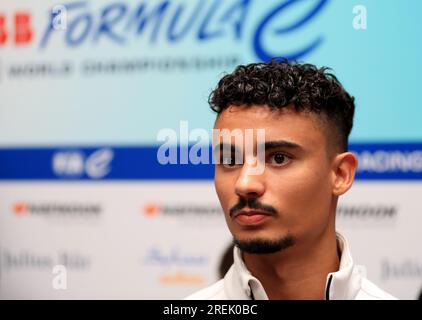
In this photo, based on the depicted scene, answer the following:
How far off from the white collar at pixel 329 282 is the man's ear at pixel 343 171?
11cm

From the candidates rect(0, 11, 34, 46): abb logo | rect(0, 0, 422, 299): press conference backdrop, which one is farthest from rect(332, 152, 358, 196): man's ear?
rect(0, 11, 34, 46): abb logo

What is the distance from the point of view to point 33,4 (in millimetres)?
2223

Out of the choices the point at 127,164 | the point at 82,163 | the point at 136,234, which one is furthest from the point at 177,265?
the point at 82,163

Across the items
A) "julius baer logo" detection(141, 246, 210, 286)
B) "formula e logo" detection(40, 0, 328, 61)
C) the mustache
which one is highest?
"formula e logo" detection(40, 0, 328, 61)

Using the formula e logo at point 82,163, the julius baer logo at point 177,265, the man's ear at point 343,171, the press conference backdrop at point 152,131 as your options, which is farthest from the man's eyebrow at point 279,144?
the formula e logo at point 82,163

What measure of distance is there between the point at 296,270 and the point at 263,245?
0.33 feet

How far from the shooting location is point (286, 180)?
106 centimetres

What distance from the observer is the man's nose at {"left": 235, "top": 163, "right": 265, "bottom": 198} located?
3.34ft

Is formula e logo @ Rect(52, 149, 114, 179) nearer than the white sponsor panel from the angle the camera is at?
No

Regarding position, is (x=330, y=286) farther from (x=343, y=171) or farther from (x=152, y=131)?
(x=152, y=131)

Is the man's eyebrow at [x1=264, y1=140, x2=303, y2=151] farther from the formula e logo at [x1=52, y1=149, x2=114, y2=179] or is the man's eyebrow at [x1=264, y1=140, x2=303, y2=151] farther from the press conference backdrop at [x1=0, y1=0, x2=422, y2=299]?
the formula e logo at [x1=52, y1=149, x2=114, y2=179]

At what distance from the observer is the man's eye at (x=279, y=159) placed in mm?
1062

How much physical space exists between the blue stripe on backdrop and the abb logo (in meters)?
0.38
